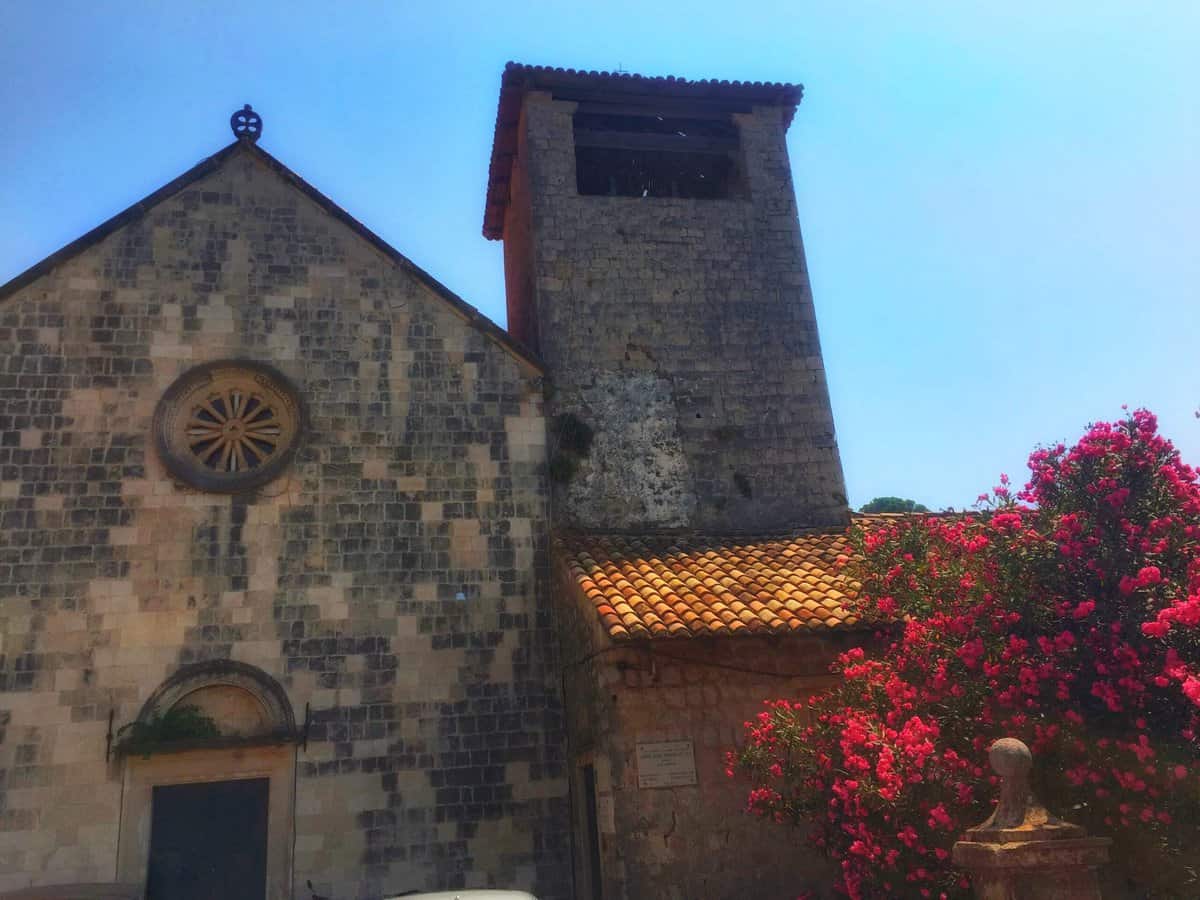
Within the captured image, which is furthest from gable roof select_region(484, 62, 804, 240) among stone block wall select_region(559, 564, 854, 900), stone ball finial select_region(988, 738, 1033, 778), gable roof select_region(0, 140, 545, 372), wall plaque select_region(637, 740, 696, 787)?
stone ball finial select_region(988, 738, 1033, 778)

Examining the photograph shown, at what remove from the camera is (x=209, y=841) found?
31.2ft

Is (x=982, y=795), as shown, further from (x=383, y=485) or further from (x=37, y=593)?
(x=37, y=593)

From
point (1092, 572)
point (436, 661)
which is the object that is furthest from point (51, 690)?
point (1092, 572)

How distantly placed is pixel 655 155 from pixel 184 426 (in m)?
8.43

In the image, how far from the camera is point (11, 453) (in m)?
10.5

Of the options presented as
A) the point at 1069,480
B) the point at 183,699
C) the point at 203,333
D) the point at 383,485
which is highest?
the point at 203,333

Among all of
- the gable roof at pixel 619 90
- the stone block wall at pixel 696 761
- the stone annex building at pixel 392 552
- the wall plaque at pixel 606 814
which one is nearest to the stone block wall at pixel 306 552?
the stone annex building at pixel 392 552

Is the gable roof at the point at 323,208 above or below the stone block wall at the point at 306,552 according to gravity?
above

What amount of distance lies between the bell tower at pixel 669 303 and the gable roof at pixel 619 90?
24mm

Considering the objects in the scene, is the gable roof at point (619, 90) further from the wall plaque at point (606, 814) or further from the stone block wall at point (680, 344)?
the wall plaque at point (606, 814)

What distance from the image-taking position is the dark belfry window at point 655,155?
1441 cm

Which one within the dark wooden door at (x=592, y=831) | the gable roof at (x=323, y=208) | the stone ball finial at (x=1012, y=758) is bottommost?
the dark wooden door at (x=592, y=831)

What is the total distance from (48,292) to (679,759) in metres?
9.40

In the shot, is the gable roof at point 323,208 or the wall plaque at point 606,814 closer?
the wall plaque at point 606,814
